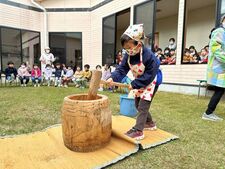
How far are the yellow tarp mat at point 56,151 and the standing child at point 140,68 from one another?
7.4 inches

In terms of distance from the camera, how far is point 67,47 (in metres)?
11.3

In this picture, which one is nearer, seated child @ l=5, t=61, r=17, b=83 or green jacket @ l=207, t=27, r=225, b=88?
green jacket @ l=207, t=27, r=225, b=88

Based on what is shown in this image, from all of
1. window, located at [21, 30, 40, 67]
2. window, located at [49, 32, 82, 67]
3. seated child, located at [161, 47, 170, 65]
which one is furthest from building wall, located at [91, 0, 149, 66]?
window, located at [21, 30, 40, 67]

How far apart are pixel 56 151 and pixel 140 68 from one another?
1227 mm

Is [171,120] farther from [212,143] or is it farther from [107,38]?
[107,38]

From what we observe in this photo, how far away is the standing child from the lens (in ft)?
7.47

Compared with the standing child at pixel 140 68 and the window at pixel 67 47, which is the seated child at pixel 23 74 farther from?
the standing child at pixel 140 68

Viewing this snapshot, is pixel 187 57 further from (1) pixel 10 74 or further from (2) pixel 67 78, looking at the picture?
(1) pixel 10 74

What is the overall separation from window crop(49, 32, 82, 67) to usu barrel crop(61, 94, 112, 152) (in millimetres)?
9406

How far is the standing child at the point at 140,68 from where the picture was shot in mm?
2277

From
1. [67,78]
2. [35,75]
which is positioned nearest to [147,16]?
[67,78]

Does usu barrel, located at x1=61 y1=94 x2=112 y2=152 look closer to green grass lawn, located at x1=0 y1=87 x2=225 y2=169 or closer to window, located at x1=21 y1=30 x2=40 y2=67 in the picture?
green grass lawn, located at x1=0 y1=87 x2=225 y2=169

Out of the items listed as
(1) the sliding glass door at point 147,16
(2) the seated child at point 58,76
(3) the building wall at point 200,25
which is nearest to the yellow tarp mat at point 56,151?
(1) the sliding glass door at point 147,16

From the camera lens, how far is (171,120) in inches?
127
